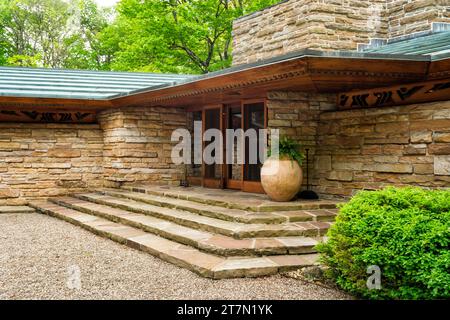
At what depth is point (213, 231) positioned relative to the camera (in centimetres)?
607

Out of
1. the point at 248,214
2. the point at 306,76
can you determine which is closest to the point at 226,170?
the point at 248,214

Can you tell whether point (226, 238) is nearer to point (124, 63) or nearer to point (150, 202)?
point (150, 202)

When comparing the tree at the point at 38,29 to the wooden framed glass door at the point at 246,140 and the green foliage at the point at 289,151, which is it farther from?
the green foliage at the point at 289,151

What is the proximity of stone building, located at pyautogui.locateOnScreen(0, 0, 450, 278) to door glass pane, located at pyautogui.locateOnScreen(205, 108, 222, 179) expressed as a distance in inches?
1.6

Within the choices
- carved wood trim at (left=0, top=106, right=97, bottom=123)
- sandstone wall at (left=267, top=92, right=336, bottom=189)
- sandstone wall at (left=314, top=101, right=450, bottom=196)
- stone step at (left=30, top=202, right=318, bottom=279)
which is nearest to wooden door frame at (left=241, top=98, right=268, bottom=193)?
sandstone wall at (left=267, top=92, right=336, bottom=189)

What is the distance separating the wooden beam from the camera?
6305 mm

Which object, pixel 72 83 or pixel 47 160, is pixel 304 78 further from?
pixel 72 83

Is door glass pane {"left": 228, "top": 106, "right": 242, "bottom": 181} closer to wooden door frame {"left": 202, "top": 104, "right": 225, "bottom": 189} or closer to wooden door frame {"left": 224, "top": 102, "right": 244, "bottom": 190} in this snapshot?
wooden door frame {"left": 224, "top": 102, "right": 244, "bottom": 190}

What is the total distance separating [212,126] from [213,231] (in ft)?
15.1

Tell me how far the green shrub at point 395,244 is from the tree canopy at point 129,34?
54.0 feet

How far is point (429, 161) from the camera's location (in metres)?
6.39
